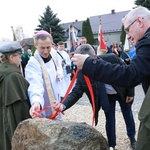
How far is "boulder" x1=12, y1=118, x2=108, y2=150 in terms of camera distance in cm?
212

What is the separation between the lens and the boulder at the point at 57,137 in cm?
212

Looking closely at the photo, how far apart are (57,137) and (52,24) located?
3122cm

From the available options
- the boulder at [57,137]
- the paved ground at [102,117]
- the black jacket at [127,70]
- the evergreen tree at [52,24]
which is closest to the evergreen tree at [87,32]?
the evergreen tree at [52,24]

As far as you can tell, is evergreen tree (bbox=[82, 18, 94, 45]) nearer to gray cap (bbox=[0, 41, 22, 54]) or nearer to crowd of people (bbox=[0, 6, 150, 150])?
crowd of people (bbox=[0, 6, 150, 150])

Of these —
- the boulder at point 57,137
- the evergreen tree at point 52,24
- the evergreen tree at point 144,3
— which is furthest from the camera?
the evergreen tree at point 52,24

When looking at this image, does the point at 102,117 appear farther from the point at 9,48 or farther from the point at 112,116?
the point at 9,48

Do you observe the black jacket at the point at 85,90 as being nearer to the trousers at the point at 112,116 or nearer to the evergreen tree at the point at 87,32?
the trousers at the point at 112,116

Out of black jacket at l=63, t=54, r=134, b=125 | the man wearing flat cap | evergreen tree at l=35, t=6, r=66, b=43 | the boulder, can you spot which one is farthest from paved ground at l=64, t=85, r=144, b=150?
evergreen tree at l=35, t=6, r=66, b=43

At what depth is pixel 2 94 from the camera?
299cm

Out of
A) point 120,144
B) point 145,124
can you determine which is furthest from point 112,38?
point 145,124

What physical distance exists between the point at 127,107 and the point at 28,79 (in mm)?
1779

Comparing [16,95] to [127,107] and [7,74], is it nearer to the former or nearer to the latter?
[7,74]

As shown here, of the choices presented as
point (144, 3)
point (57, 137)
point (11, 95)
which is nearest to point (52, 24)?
point (144, 3)

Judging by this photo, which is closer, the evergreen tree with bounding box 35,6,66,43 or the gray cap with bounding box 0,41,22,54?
the gray cap with bounding box 0,41,22,54
